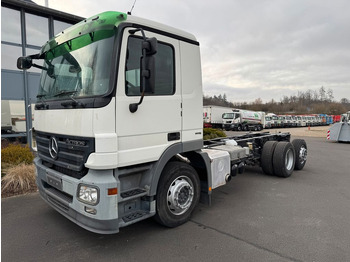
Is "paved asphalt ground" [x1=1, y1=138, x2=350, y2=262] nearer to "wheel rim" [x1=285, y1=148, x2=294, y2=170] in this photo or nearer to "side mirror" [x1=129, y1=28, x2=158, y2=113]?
"wheel rim" [x1=285, y1=148, x2=294, y2=170]

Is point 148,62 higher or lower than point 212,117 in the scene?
higher

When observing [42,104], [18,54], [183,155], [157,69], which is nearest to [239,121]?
[18,54]

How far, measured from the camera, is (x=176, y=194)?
3.63 m

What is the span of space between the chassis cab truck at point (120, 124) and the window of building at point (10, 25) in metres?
7.32

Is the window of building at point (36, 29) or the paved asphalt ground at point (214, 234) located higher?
the window of building at point (36, 29)

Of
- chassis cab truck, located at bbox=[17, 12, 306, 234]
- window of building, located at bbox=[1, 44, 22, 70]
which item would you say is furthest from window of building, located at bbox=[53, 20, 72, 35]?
chassis cab truck, located at bbox=[17, 12, 306, 234]

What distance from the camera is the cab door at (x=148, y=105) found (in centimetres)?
292

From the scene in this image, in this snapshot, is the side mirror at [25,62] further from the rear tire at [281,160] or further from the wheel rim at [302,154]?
the wheel rim at [302,154]

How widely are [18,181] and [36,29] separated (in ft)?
25.3

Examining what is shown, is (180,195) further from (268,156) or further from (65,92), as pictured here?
(268,156)

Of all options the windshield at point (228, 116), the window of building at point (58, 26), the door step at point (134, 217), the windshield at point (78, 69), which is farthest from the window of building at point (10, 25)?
the windshield at point (228, 116)

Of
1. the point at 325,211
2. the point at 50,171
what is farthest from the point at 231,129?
the point at 50,171

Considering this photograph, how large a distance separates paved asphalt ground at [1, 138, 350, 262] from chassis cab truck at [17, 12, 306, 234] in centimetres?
44

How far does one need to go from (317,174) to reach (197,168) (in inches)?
199
